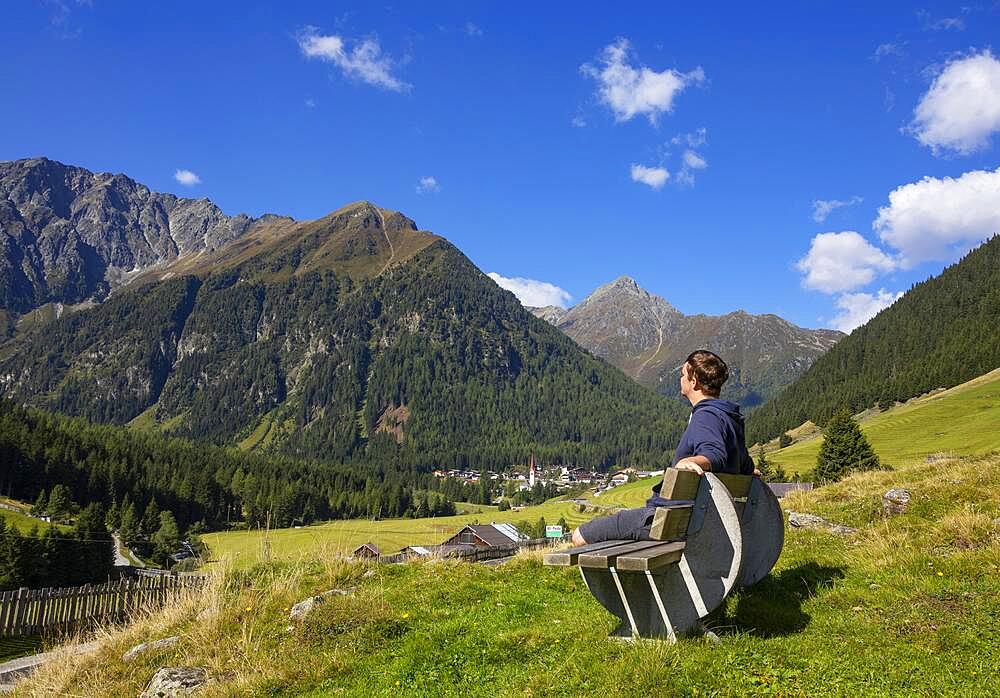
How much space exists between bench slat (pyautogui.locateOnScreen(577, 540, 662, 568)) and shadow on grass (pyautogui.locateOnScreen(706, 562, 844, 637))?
1248mm

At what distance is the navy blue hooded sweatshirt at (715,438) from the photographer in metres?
5.18

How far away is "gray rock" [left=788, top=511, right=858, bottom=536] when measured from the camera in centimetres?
1070

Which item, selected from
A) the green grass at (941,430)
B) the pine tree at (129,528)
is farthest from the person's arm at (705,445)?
the pine tree at (129,528)

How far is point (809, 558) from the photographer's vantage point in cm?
863

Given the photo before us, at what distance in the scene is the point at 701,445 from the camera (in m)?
5.25

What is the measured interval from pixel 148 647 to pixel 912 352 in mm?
180820

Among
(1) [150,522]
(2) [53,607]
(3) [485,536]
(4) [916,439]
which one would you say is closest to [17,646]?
(2) [53,607]

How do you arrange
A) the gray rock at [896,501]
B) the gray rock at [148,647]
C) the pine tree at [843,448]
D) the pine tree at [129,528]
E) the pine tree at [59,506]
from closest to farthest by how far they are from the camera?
the gray rock at [148,647] < the gray rock at [896,501] < the pine tree at [843,448] < the pine tree at [129,528] < the pine tree at [59,506]

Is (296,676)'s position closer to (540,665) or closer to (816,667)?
(540,665)

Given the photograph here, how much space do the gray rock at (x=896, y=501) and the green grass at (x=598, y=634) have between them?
0.42 m

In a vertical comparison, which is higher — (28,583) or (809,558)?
(809,558)

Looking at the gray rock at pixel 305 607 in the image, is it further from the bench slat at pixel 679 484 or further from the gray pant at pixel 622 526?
the bench slat at pixel 679 484

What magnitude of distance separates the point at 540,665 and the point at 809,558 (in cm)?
527

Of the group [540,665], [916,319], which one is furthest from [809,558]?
[916,319]
